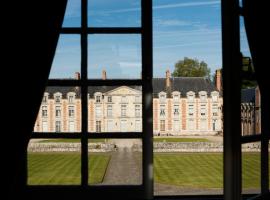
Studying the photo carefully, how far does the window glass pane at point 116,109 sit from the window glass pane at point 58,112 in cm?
6

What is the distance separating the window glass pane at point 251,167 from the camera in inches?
61.4

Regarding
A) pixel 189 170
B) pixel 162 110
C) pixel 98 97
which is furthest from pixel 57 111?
pixel 162 110

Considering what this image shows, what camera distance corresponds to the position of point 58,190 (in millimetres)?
1625

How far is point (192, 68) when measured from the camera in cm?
4338

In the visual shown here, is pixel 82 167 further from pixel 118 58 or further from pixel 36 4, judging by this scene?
pixel 36 4

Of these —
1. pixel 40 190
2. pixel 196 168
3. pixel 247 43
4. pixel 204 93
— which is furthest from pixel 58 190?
pixel 204 93

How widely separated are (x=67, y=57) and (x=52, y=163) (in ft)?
1.56

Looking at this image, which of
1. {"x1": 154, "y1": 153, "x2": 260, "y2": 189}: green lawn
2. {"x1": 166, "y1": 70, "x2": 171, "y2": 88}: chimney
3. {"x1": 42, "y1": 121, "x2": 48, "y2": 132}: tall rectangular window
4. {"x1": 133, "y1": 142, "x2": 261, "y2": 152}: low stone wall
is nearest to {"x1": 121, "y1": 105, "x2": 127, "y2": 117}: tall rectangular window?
{"x1": 42, "y1": 121, "x2": 48, "y2": 132}: tall rectangular window

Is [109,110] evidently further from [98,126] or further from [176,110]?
[176,110]

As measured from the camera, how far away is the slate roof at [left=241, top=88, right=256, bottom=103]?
1.51m

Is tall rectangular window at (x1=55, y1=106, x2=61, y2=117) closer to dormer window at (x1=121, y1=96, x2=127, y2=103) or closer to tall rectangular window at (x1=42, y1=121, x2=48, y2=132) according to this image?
tall rectangular window at (x1=42, y1=121, x2=48, y2=132)

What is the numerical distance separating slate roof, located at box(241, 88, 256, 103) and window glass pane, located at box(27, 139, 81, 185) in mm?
683

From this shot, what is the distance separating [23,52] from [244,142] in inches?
34.5

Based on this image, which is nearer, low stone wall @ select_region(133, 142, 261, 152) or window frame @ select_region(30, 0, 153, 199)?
window frame @ select_region(30, 0, 153, 199)
